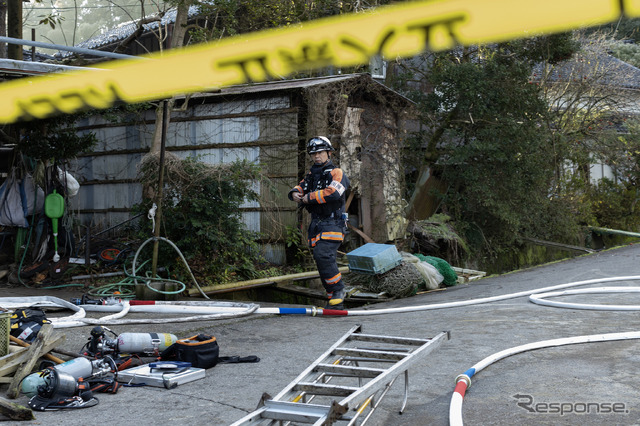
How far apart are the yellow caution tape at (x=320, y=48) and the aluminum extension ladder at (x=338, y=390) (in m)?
1.65

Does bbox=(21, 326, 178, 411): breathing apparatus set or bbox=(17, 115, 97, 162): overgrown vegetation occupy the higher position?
bbox=(17, 115, 97, 162): overgrown vegetation

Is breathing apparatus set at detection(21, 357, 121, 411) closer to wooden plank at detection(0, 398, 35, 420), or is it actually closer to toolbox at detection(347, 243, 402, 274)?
wooden plank at detection(0, 398, 35, 420)

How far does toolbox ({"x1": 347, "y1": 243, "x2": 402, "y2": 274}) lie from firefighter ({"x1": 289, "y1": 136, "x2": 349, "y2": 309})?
1738 millimetres

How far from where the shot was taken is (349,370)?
11.3 feet

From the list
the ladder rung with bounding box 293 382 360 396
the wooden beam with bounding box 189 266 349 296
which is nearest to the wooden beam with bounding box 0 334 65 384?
the ladder rung with bounding box 293 382 360 396

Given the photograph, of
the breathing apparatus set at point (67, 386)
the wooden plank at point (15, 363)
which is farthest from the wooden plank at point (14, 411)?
the wooden plank at point (15, 363)

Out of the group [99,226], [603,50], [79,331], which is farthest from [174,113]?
[603,50]

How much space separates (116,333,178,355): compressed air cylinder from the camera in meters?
4.75

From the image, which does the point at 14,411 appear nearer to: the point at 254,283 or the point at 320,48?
the point at 320,48

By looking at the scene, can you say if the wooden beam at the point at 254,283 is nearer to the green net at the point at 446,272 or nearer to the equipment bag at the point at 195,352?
the green net at the point at 446,272

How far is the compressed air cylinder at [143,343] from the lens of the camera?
4750 mm

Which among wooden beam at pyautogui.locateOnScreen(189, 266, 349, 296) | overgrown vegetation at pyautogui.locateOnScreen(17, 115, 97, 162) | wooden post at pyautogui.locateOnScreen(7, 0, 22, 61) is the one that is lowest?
wooden beam at pyautogui.locateOnScreen(189, 266, 349, 296)

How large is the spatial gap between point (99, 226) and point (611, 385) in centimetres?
1029

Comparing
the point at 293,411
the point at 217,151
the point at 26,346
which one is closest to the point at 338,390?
the point at 293,411
